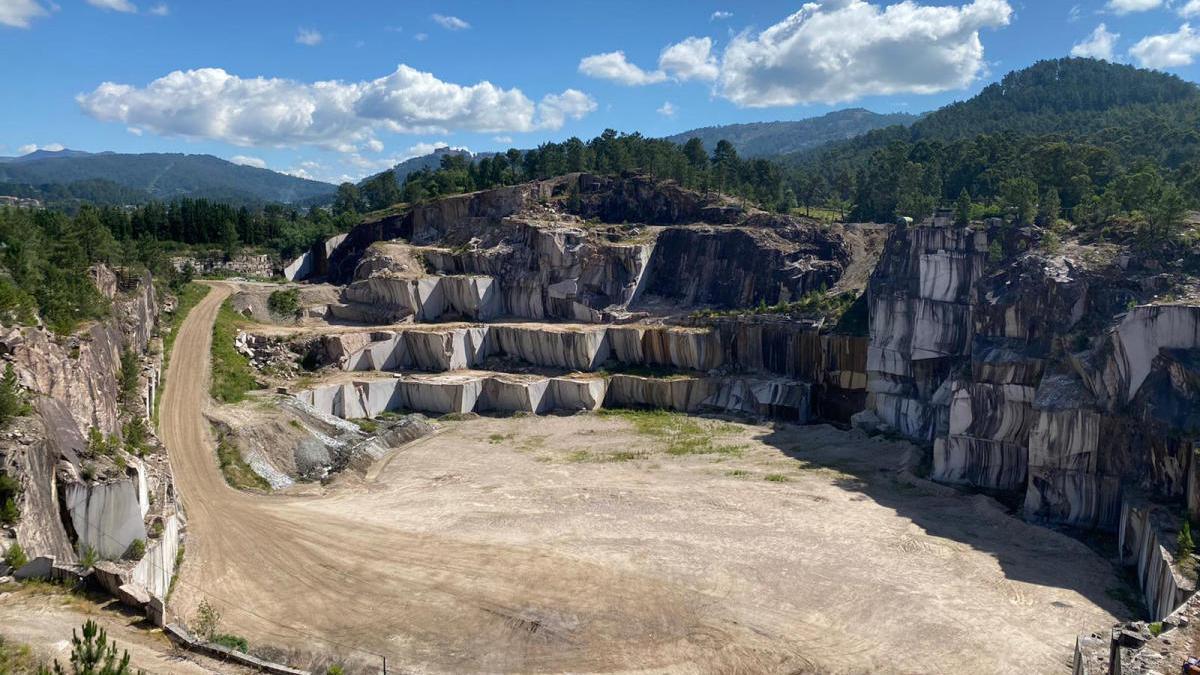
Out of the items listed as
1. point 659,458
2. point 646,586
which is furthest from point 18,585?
point 659,458

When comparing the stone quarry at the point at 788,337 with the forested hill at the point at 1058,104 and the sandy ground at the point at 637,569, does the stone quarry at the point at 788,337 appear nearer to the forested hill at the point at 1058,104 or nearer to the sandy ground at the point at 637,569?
the sandy ground at the point at 637,569

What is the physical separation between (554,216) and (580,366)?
21699 mm

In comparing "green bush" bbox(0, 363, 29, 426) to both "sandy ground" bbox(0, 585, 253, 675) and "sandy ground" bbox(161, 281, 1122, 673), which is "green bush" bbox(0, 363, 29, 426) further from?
"sandy ground" bbox(161, 281, 1122, 673)

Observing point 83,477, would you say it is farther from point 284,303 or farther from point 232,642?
point 284,303

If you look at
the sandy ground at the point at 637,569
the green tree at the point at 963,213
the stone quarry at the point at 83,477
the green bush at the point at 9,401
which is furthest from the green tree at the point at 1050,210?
the green bush at the point at 9,401

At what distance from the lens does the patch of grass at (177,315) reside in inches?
1641

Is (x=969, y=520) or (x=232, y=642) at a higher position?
(x=969, y=520)

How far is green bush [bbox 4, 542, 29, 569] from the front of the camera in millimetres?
18266

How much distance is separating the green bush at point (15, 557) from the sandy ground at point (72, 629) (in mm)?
567

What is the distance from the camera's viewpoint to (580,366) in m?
55.8

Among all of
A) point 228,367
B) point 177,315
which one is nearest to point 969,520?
point 228,367

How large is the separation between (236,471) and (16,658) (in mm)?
21045

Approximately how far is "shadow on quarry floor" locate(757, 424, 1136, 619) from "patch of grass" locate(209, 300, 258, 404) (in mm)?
29622

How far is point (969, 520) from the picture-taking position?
1297 inches
